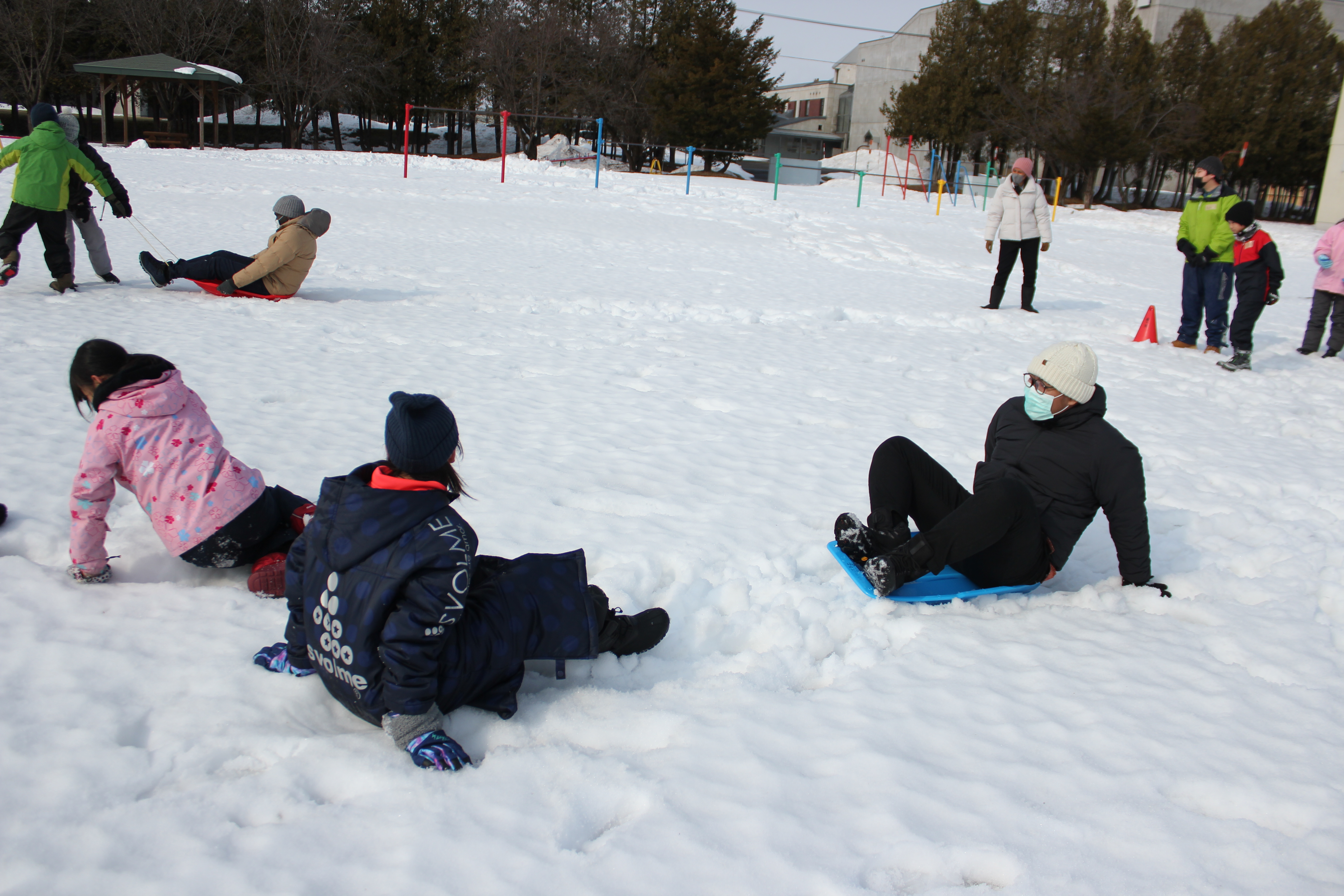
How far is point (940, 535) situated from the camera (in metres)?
3.12

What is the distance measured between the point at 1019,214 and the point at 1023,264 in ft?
2.41

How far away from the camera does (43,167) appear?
7141 millimetres

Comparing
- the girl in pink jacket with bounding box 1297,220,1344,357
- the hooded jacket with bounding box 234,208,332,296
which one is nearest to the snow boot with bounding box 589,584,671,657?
the hooded jacket with bounding box 234,208,332,296

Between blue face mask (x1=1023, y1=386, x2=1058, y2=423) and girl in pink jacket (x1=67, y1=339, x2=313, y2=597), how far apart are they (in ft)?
9.40

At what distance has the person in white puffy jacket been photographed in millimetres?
9445

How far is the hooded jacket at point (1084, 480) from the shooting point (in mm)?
3268

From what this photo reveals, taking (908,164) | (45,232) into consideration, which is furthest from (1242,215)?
(908,164)

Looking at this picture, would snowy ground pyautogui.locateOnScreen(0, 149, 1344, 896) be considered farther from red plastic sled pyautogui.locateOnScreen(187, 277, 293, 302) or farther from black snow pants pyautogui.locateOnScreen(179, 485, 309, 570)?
red plastic sled pyautogui.locateOnScreen(187, 277, 293, 302)

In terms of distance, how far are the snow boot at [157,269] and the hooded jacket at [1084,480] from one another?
7.16 meters

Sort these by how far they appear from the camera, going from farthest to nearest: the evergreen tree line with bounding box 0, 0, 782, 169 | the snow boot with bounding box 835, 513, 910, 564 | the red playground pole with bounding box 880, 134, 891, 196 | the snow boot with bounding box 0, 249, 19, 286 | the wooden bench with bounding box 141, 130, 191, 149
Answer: the evergreen tree line with bounding box 0, 0, 782, 169, the wooden bench with bounding box 141, 130, 191, 149, the red playground pole with bounding box 880, 134, 891, 196, the snow boot with bounding box 0, 249, 19, 286, the snow boot with bounding box 835, 513, 910, 564

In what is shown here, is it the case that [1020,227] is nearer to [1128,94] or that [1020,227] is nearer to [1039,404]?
[1039,404]

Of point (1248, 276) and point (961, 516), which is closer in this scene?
point (961, 516)

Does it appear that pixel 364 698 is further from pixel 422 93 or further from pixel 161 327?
pixel 422 93

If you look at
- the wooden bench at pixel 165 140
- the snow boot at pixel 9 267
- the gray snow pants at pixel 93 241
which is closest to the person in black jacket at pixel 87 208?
the gray snow pants at pixel 93 241
